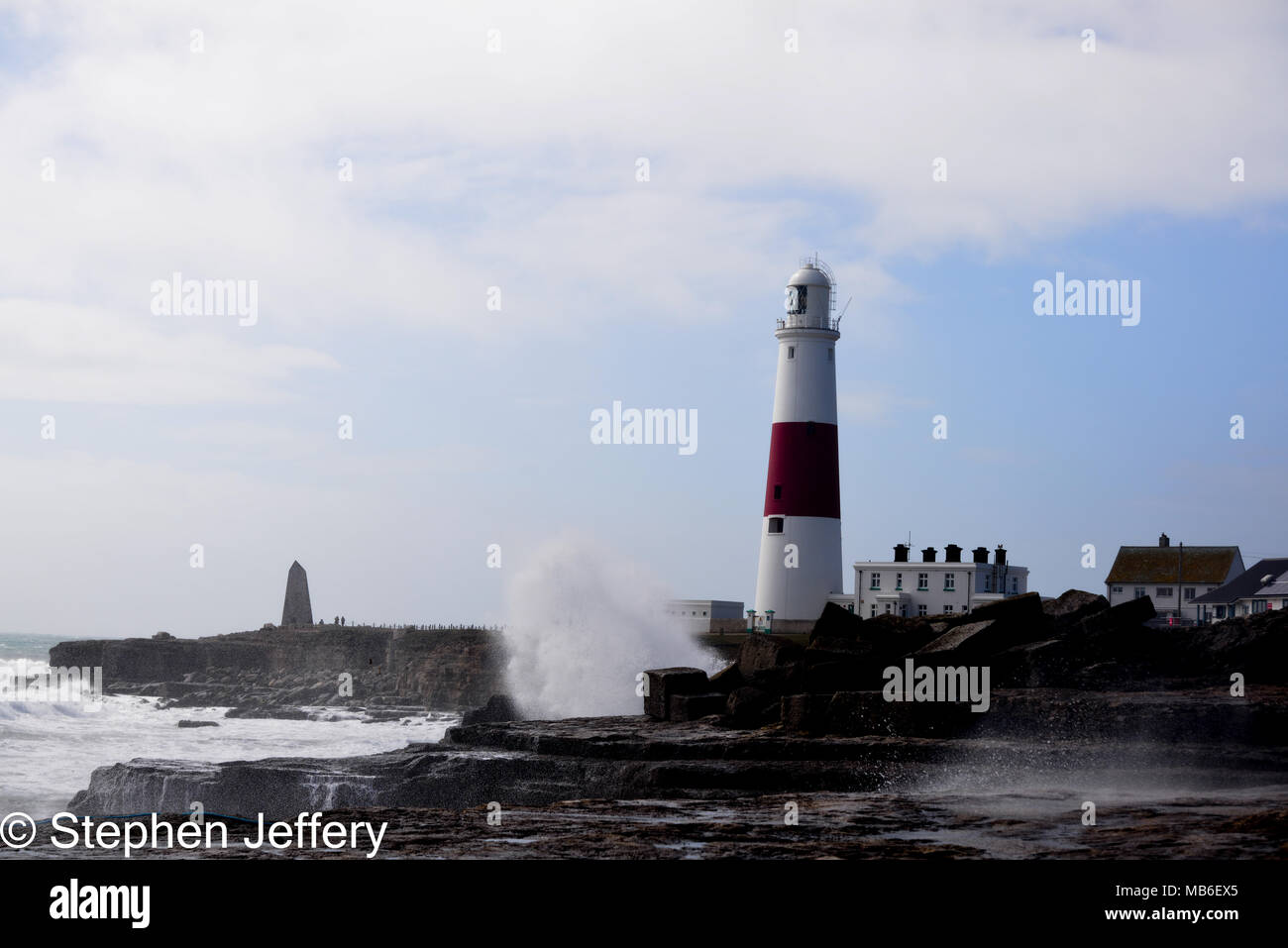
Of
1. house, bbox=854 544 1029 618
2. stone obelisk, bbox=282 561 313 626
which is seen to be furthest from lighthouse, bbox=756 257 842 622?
stone obelisk, bbox=282 561 313 626

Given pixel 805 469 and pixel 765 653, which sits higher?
pixel 805 469

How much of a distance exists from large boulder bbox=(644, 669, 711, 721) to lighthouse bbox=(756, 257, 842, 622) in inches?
692

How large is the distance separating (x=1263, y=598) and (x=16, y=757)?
32.4 m

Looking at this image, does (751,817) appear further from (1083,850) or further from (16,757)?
(16,757)

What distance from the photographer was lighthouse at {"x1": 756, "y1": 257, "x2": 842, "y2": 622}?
32.8 metres

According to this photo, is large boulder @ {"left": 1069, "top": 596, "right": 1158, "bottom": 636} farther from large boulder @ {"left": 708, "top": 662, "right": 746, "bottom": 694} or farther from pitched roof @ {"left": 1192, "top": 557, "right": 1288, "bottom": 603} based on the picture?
pitched roof @ {"left": 1192, "top": 557, "right": 1288, "bottom": 603}

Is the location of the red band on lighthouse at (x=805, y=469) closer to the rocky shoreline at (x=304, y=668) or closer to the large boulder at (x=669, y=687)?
the rocky shoreline at (x=304, y=668)

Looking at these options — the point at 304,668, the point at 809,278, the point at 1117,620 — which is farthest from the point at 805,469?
the point at 304,668

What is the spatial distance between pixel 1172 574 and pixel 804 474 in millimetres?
20219

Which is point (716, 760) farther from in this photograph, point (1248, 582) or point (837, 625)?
point (1248, 582)

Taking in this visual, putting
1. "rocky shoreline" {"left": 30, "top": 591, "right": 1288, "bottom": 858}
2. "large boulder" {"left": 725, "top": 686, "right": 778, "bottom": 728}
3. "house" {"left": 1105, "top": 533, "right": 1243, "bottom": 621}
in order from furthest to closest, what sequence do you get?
"house" {"left": 1105, "top": 533, "right": 1243, "bottom": 621} < "large boulder" {"left": 725, "top": 686, "right": 778, "bottom": 728} < "rocky shoreline" {"left": 30, "top": 591, "right": 1288, "bottom": 858}

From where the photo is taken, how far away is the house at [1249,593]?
36750mm

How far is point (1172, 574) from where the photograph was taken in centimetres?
4606
